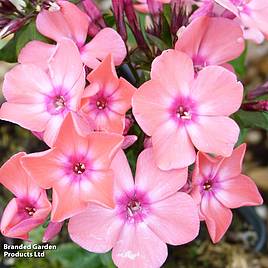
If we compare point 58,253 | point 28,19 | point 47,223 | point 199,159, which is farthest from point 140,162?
point 58,253

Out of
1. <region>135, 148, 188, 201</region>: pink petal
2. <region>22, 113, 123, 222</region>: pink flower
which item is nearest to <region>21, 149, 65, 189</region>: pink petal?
<region>22, 113, 123, 222</region>: pink flower

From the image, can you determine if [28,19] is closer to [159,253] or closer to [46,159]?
[46,159]

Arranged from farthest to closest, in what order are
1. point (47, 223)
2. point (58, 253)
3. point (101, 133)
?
point (58, 253)
point (47, 223)
point (101, 133)

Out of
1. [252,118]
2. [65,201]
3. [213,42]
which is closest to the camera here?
[65,201]

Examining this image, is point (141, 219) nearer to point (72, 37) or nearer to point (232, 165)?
point (232, 165)

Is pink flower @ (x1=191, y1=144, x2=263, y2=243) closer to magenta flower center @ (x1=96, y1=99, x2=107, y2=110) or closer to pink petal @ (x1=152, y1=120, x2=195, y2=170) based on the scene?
pink petal @ (x1=152, y1=120, x2=195, y2=170)

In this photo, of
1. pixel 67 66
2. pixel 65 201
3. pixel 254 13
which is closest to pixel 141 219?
pixel 65 201

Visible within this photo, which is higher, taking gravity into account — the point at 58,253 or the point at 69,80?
the point at 69,80
